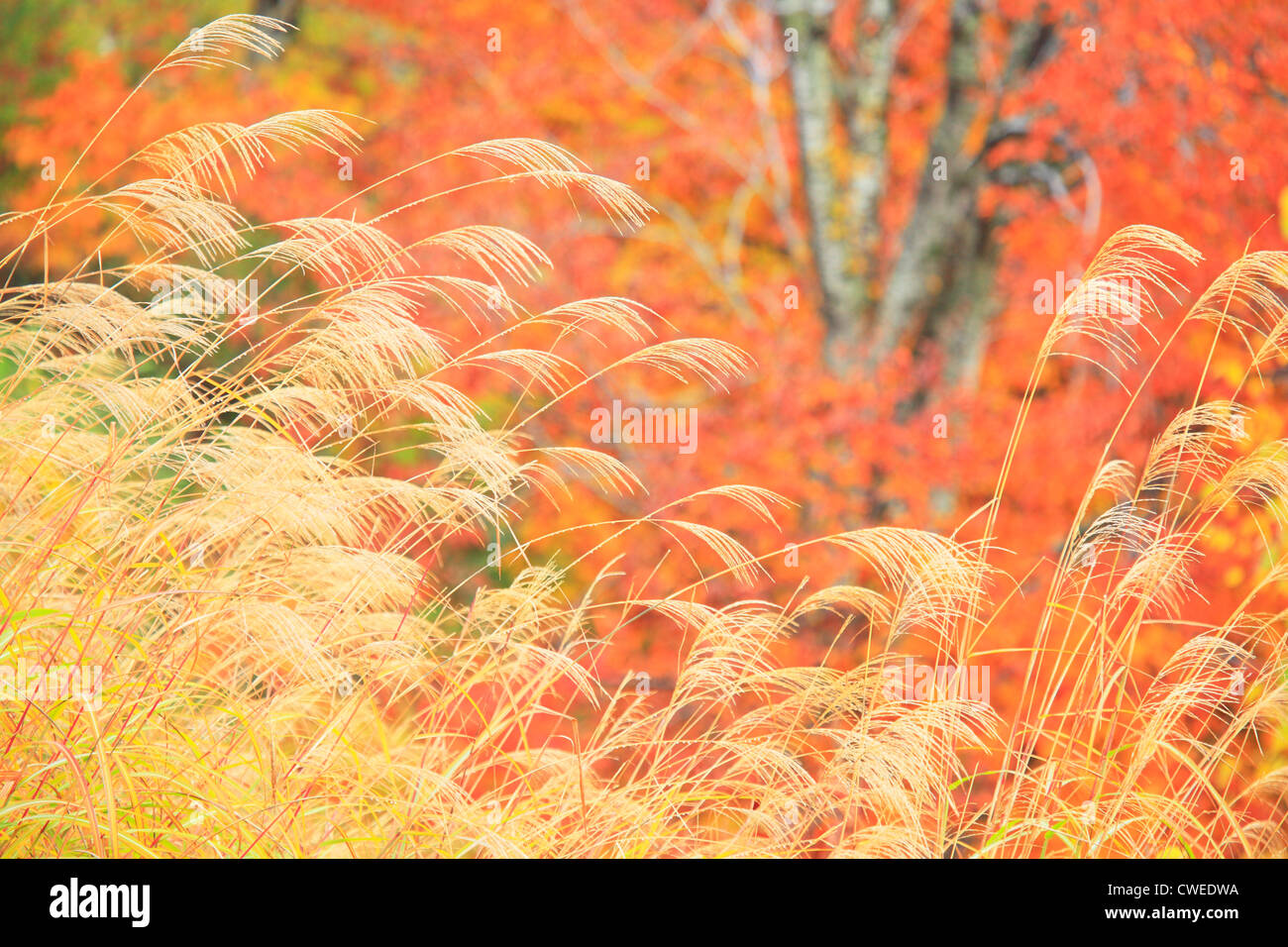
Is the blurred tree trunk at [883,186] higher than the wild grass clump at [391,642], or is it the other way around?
the blurred tree trunk at [883,186]

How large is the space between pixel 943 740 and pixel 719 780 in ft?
1.78

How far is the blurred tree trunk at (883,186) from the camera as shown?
8.13 metres

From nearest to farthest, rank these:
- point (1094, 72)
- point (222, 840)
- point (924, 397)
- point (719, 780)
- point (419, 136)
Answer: point (222, 840) < point (719, 780) < point (1094, 72) < point (924, 397) < point (419, 136)

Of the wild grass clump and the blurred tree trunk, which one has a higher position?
the blurred tree trunk

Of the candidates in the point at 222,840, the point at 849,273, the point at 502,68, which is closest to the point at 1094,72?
the point at 849,273

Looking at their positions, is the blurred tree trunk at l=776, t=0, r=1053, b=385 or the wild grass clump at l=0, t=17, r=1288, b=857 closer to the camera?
the wild grass clump at l=0, t=17, r=1288, b=857

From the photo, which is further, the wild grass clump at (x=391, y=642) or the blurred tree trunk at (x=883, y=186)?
the blurred tree trunk at (x=883, y=186)

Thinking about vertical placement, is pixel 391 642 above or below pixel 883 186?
below

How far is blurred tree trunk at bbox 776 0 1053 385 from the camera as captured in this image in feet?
26.7

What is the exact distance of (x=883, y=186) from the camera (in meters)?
8.85

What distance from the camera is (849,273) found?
852cm
